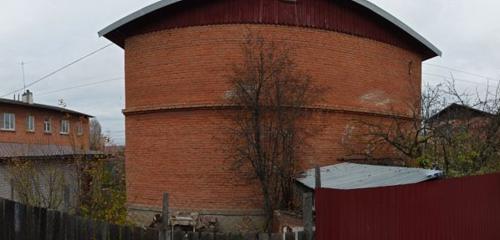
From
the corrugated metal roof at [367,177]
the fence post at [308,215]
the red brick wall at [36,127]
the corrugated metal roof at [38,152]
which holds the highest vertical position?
the red brick wall at [36,127]

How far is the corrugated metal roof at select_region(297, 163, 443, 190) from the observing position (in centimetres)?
873

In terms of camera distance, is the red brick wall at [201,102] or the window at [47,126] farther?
the window at [47,126]

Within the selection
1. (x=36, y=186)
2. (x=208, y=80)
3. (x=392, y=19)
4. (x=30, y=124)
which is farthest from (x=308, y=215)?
(x=30, y=124)

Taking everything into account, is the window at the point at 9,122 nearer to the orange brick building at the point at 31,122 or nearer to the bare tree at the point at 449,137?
the orange brick building at the point at 31,122

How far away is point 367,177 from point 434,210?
317cm

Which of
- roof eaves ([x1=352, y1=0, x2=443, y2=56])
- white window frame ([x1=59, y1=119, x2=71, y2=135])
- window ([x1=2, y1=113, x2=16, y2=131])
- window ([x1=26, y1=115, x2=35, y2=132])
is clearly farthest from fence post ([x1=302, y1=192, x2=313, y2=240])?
white window frame ([x1=59, y1=119, x2=71, y2=135])

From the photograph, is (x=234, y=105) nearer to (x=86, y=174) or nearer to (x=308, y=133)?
(x=308, y=133)

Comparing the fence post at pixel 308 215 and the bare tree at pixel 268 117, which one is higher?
the bare tree at pixel 268 117

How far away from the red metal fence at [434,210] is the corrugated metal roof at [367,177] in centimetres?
68

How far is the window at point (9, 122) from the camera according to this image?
38812 millimetres

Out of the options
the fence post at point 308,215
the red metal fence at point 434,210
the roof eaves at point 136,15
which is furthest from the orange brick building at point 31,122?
the red metal fence at point 434,210

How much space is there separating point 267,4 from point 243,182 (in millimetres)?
5393

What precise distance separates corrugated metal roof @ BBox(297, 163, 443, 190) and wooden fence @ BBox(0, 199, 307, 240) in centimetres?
199

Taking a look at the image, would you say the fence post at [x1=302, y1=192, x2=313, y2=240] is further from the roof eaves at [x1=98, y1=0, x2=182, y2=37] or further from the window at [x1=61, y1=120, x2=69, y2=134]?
the window at [x1=61, y1=120, x2=69, y2=134]
